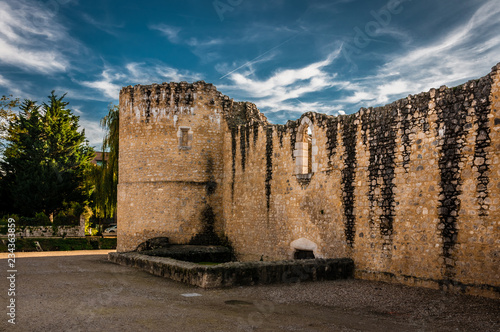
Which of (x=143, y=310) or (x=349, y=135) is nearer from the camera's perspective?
(x=143, y=310)

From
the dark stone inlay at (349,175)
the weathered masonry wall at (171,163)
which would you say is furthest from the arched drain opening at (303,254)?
the weathered masonry wall at (171,163)

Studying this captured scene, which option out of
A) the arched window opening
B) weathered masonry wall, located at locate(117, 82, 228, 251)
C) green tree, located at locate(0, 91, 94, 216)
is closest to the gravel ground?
the arched window opening

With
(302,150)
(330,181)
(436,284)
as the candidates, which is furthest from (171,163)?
(436,284)

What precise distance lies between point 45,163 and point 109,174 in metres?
6.72

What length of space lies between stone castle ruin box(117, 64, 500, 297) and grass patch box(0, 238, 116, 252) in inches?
257

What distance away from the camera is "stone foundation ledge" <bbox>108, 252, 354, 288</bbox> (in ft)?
28.0

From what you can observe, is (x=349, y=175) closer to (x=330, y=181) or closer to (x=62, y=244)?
Answer: (x=330, y=181)

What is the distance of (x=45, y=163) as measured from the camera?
84.1 ft

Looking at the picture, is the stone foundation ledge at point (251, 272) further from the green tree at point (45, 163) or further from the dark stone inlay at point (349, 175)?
the green tree at point (45, 163)

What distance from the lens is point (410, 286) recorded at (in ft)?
28.3

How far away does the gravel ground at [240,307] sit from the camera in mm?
5594

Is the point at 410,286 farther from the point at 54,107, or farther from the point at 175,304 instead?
the point at 54,107

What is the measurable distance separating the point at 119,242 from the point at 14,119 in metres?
18.7

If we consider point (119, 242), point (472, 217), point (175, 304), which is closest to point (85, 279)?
point (175, 304)
